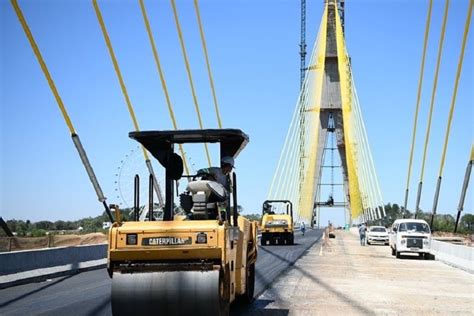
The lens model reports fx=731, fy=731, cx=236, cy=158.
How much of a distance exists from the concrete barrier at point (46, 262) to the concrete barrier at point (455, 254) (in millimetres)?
12861

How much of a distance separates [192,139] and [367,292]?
283 inches

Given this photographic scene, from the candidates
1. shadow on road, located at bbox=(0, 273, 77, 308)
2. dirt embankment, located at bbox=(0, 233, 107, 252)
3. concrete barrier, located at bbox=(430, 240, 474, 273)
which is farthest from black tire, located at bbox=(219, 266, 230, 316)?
concrete barrier, located at bbox=(430, 240, 474, 273)

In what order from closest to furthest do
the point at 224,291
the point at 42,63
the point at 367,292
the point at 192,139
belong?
the point at 224,291 → the point at 192,139 → the point at 367,292 → the point at 42,63

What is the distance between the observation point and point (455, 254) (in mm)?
28859

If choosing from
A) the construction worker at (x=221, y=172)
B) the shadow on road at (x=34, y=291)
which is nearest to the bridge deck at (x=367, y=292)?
the construction worker at (x=221, y=172)

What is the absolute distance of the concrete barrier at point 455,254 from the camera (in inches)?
1024

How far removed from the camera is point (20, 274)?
18203 millimetres

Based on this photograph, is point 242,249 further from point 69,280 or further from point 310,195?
point 310,195

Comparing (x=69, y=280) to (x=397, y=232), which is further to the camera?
(x=397, y=232)

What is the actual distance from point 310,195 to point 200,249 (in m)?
74.8

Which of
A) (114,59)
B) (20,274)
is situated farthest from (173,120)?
(20,274)

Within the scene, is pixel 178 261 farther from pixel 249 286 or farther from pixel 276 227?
pixel 276 227

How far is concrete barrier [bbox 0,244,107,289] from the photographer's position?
1761 cm

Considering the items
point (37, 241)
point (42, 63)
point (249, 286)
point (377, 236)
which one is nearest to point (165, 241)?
point (249, 286)
